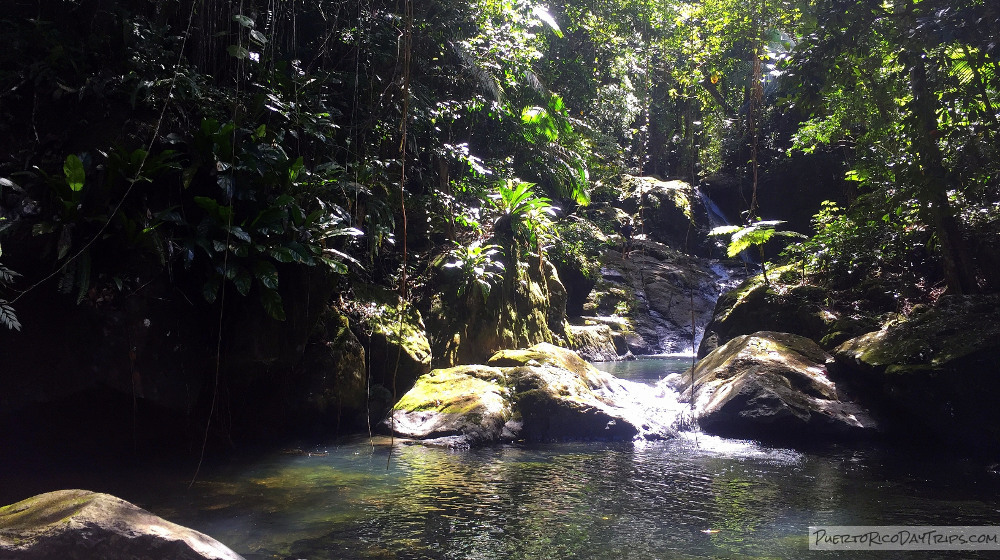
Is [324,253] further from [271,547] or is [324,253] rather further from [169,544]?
[169,544]

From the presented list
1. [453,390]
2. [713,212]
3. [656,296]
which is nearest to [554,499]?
[453,390]

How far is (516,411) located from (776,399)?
11.0ft

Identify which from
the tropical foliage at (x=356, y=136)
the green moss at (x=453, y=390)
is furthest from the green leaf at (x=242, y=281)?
the green moss at (x=453, y=390)

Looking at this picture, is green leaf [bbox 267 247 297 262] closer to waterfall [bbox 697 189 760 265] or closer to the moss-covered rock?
the moss-covered rock

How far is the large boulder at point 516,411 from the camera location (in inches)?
290

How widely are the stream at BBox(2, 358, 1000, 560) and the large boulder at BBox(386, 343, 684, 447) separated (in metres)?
0.46

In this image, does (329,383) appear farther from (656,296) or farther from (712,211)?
(712,211)

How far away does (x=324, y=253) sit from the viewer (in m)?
6.86

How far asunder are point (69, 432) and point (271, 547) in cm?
325

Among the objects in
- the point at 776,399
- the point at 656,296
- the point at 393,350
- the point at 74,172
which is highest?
the point at 656,296

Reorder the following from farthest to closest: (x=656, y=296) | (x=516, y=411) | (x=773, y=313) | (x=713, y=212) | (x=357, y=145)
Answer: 1. (x=713, y=212)
2. (x=656, y=296)
3. (x=773, y=313)
4. (x=357, y=145)
5. (x=516, y=411)

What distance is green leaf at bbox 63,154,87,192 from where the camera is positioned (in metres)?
5.18

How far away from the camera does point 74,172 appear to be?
5.20m

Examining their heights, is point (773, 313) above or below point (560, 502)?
above
